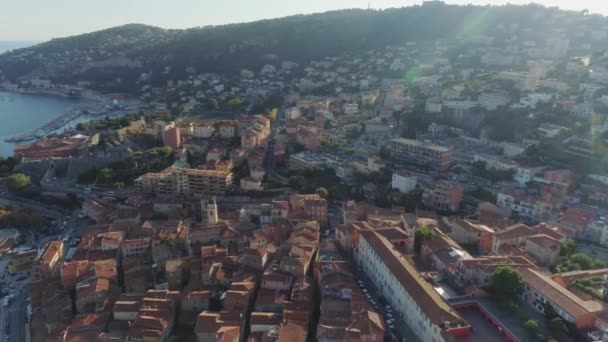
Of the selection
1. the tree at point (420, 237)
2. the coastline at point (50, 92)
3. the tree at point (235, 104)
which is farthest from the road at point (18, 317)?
the coastline at point (50, 92)

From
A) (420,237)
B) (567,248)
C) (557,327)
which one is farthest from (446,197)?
(557,327)

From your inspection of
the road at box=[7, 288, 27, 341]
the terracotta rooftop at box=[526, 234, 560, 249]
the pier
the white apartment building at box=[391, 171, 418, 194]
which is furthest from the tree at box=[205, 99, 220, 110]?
the terracotta rooftop at box=[526, 234, 560, 249]

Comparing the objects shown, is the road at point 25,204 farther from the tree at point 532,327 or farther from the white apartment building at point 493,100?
the white apartment building at point 493,100

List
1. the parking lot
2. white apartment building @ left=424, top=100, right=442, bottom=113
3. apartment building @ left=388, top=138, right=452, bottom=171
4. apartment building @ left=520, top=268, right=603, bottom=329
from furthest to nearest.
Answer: white apartment building @ left=424, top=100, right=442, bottom=113 < apartment building @ left=388, top=138, right=452, bottom=171 < the parking lot < apartment building @ left=520, top=268, right=603, bottom=329

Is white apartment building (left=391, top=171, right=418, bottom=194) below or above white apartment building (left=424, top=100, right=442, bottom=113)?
below

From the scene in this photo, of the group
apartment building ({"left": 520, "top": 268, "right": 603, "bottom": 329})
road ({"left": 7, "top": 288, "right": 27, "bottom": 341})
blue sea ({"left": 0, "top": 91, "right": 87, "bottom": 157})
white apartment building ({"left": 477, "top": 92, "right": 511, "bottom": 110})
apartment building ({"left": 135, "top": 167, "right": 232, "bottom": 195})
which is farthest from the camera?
blue sea ({"left": 0, "top": 91, "right": 87, "bottom": 157})

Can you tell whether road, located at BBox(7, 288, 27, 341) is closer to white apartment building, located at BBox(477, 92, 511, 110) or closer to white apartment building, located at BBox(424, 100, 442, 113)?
white apartment building, located at BBox(424, 100, 442, 113)

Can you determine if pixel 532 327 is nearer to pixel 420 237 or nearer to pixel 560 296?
pixel 560 296
